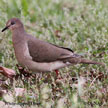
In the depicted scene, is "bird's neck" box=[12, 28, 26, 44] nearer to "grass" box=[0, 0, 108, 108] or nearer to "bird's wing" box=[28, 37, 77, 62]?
"bird's wing" box=[28, 37, 77, 62]

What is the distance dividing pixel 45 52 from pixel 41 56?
0.09m

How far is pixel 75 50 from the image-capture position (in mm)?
6293

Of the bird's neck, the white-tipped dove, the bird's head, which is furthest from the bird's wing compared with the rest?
the bird's head

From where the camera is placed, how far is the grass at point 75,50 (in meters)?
4.33

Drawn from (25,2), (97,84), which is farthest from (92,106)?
(25,2)

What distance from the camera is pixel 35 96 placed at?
4445 millimetres

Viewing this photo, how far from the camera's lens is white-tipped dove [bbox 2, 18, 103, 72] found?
5.30m

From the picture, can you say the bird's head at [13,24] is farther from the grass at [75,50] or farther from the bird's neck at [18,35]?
the grass at [75,50]

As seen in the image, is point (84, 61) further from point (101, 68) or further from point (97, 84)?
point (97, 84)

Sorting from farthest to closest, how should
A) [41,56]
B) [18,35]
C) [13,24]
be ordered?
[13,24] → [18,35] → [41,56]

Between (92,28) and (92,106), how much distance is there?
263 cm

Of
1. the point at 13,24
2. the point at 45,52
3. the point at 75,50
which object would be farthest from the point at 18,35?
the point at 75,50

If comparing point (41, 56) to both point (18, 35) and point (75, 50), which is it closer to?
point (18, 35)

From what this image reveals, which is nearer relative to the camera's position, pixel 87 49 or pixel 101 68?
pixel 101 68
